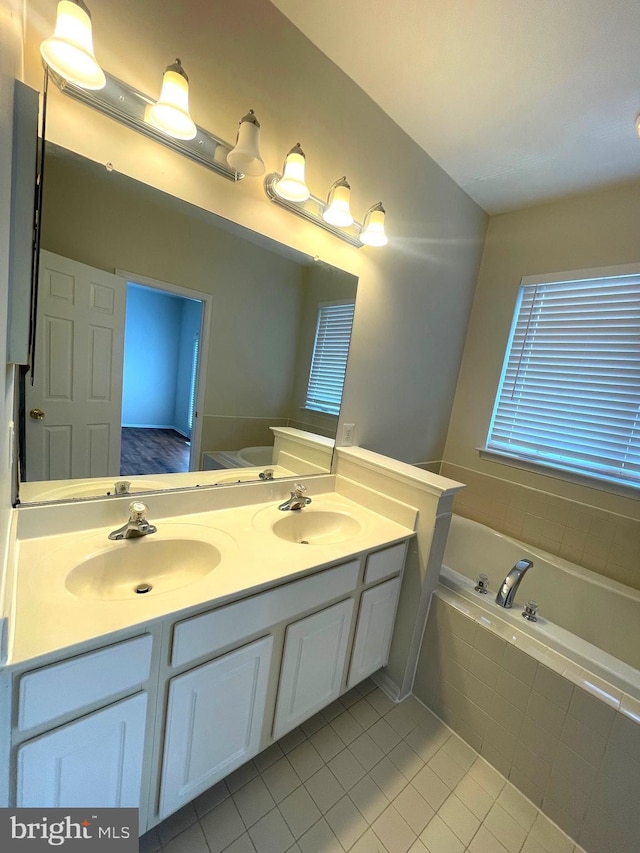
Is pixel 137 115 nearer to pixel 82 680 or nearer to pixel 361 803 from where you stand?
pixel 82 680

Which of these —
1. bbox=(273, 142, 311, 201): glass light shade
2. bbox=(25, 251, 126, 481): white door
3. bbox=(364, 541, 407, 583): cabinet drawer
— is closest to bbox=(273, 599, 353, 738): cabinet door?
bbox=(364, 541, 407, 583): cabinet drawer

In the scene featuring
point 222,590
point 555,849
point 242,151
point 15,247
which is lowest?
point 555,849

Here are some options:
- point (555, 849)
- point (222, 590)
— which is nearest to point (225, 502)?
point (222, 590)

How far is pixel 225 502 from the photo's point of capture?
1.34 meters

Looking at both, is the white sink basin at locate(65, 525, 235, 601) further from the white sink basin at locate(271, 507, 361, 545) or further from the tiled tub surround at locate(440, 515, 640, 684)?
the tiled tub surround at locate(440, 515, 640, 684)

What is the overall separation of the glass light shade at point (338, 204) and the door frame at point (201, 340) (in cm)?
60

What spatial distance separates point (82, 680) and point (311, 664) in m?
0.72

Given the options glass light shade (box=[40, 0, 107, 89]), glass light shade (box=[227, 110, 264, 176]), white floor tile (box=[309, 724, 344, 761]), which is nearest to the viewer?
glass light shade (box=[40, 0, 107, 89])

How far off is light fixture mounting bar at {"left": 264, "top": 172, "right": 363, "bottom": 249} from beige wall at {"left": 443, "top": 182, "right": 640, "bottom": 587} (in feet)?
4.06

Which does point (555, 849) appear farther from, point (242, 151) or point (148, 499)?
point (242, 151)

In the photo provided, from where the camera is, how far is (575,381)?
1969mm

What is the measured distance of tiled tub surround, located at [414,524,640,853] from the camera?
104cm

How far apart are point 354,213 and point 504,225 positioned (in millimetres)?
1295

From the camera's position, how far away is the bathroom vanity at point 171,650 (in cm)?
66
